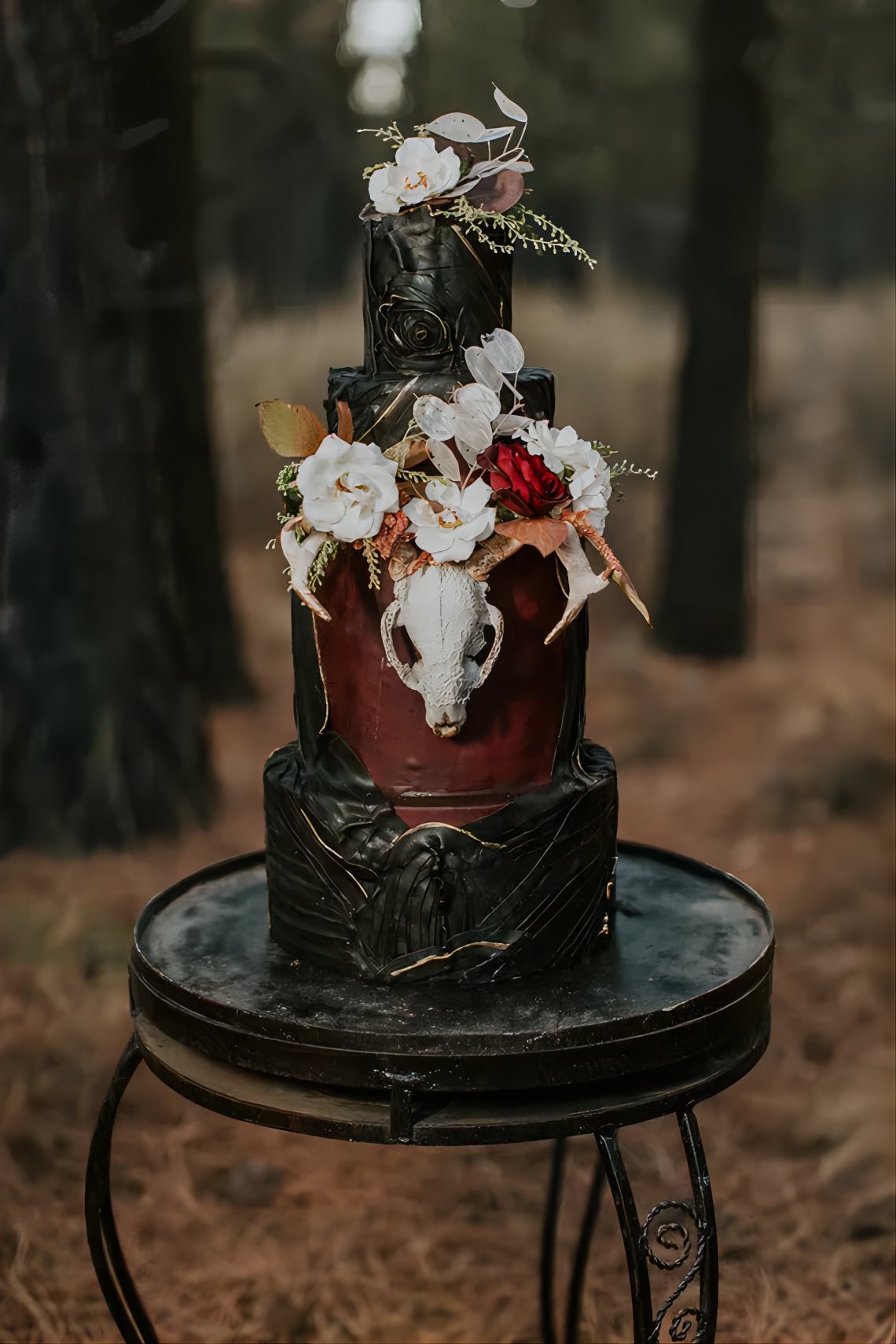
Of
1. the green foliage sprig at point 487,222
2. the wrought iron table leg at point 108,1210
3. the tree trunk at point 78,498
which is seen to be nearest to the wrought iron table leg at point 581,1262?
the wrought iron table leg at point 108,1210

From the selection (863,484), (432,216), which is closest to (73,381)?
(432,216)

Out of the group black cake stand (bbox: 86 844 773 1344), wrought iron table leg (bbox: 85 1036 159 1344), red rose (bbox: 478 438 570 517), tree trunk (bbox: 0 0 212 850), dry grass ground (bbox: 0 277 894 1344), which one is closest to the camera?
black cake stand (bbox: 86 844 773 1344)

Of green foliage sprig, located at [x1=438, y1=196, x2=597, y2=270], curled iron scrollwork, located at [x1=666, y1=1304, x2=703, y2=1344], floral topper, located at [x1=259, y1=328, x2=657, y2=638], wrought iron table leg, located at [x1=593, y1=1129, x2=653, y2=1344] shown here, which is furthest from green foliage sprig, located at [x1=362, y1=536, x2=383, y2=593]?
curled iron scrollwork, located at [x1=666, y1=1304, x2=703, y2=1344]

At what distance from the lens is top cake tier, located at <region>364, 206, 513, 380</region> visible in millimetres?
1869

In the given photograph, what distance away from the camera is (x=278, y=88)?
112 inches

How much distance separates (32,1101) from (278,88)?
1934mm

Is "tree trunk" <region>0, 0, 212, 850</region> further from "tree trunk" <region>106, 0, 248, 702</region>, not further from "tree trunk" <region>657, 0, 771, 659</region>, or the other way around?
"tree trunk" <region>657, 0, 771, 659</region>

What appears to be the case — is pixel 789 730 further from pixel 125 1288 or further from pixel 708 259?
pixel 125 1288

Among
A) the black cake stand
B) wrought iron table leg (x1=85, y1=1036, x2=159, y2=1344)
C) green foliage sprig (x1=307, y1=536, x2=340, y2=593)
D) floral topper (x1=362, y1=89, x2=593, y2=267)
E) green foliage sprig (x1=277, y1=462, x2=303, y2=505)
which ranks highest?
floral topper (x1=362, y1=89, x2=593, y2=267)

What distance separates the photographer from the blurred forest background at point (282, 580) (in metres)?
2.82

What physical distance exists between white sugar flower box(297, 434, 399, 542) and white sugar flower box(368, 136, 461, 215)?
0.31 m

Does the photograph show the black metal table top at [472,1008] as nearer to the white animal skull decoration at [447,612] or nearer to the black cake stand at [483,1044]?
the black cake stand at [483,1044]

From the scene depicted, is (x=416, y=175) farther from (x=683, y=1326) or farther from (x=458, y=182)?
(x=683, y=1326)

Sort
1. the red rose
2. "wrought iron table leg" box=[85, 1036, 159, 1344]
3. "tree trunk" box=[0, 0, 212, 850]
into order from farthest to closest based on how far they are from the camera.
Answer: "tree trunk" box=[0, 0, 212, 850] < "wrought iron table leg" box=[85, 1036, 159, 1344] < the red rose
